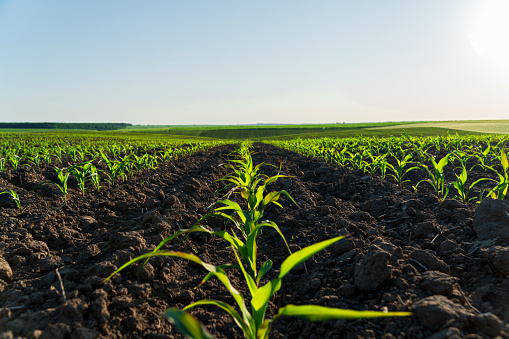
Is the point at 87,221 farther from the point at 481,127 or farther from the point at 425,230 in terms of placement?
the point at 481,127

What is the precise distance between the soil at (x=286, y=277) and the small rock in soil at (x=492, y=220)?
1.4 inches

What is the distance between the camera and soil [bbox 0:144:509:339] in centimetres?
148

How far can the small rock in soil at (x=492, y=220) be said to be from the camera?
2.21 meters

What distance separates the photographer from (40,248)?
2514mm

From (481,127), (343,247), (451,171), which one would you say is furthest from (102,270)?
(481,127)

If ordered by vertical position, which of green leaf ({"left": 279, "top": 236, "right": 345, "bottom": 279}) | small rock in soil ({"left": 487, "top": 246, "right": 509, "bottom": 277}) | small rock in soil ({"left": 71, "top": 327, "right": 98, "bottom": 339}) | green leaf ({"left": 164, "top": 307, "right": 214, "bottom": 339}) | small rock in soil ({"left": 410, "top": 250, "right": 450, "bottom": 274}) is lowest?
small rock in soil ({"left": 71, "top": 327, "right": 98, "bottom": 339})

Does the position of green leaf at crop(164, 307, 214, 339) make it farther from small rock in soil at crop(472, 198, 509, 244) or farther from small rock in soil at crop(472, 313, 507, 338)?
small rock in soil at crop(472, 198, 509, 244)

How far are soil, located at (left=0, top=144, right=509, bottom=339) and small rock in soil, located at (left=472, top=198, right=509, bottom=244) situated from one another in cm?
3

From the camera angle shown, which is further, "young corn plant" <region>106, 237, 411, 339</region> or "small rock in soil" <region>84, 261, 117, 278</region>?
"small rock in soil" <region>84, 261, 117, 278</region>

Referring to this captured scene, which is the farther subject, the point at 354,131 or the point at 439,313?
the point at 354,131

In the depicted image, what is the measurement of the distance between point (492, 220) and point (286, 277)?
73.4 inches

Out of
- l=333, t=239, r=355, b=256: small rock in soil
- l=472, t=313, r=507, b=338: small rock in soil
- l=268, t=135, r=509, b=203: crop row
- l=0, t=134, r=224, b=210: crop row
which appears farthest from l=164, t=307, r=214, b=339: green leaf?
l=0, t=134, r=224, b=210: crop row

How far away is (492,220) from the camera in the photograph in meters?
2.35

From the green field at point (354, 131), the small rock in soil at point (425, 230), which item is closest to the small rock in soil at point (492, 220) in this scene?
the small rock in soil at point (425, 230)
